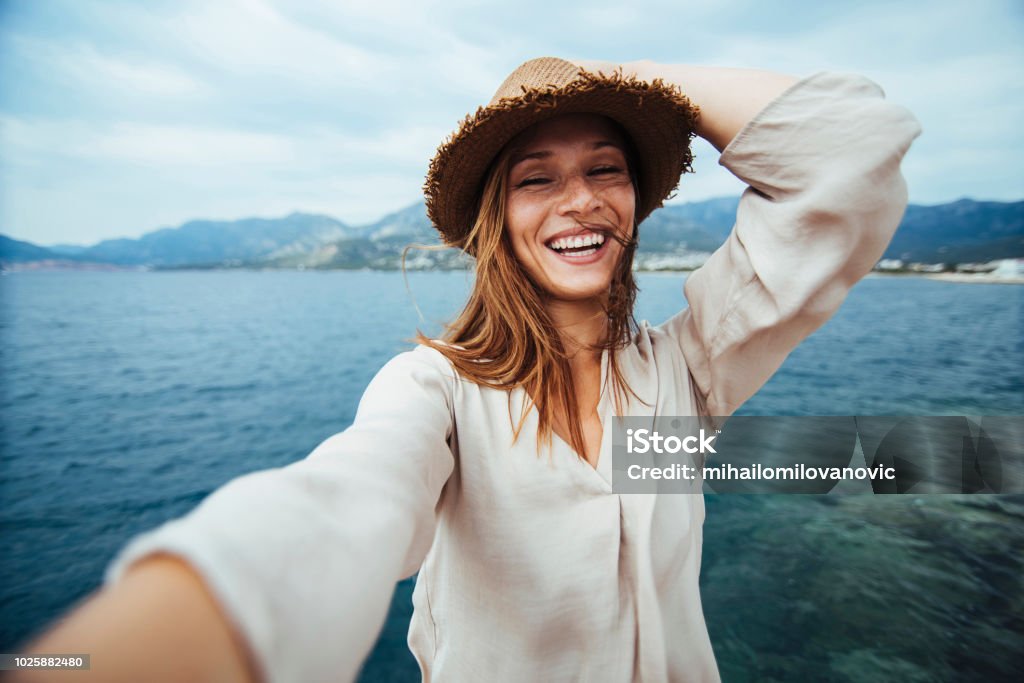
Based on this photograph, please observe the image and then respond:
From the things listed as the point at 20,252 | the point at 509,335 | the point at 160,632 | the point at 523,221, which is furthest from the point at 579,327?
the point at 20,252

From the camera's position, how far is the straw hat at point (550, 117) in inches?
59.6

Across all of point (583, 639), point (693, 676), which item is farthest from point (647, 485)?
point (693, 676)

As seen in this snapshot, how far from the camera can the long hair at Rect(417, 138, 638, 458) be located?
63.9 inches

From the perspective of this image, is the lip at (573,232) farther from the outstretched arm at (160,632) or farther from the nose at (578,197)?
the outstretched arm at (160,632)

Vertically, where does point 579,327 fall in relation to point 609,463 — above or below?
above

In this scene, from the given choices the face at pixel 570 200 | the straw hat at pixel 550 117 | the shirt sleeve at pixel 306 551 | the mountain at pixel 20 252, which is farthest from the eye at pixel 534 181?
the mountain at pixel 20 252

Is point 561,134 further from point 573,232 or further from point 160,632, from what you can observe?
point 160,632

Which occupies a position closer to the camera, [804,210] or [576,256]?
[804,210]

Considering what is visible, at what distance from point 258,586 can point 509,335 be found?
1.28m

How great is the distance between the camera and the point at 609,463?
1.60 metres

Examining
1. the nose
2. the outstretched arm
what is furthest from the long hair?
the outstretched arm

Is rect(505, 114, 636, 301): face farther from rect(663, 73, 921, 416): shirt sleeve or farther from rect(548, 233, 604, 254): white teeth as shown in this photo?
rect(663, 73, 921, 416): shirt sleeve

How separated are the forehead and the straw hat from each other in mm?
38

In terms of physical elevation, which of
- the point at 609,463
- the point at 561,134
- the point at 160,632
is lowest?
the point at 609,463
